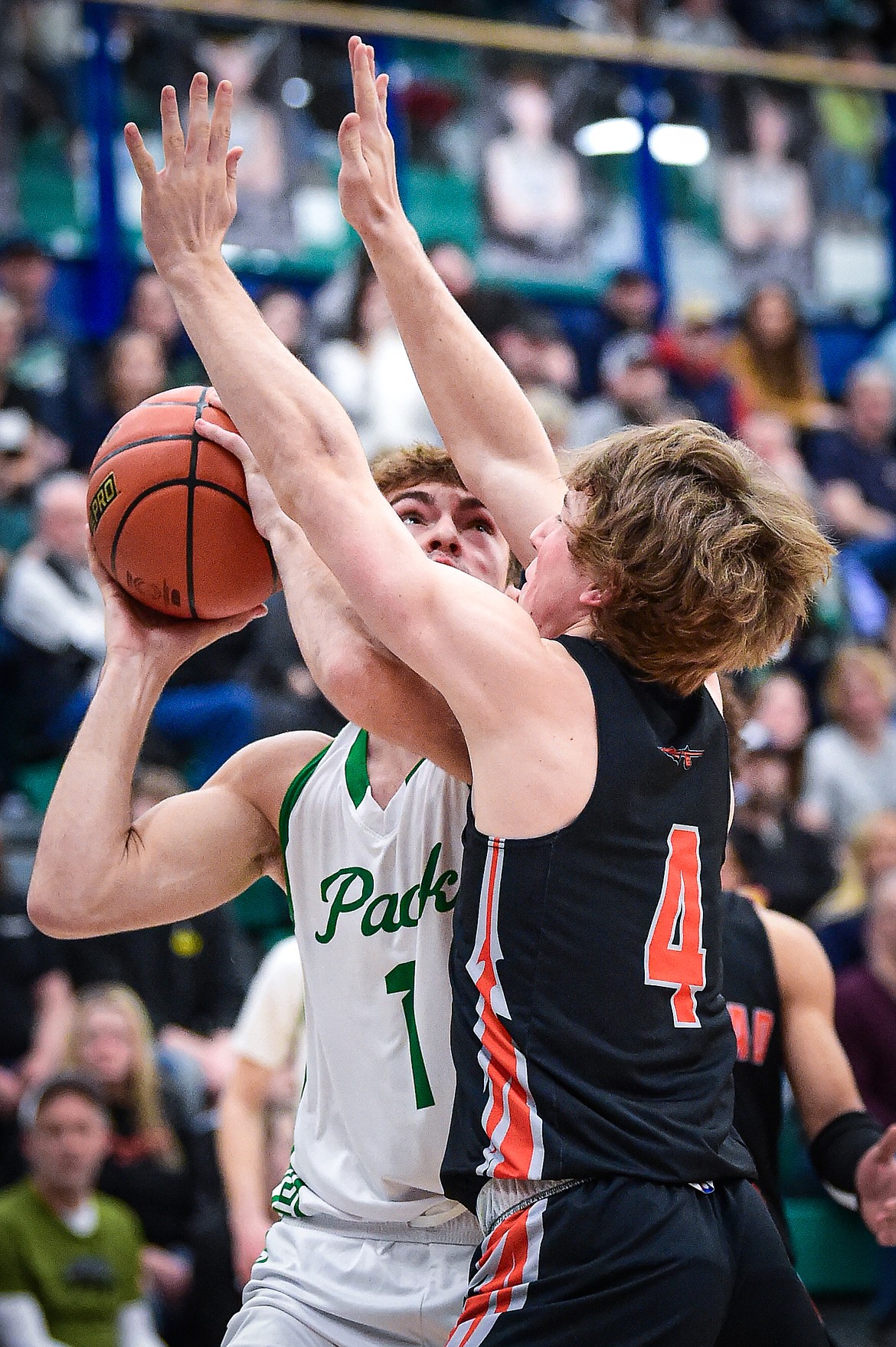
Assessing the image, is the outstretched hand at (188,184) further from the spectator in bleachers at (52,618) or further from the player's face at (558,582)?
the spectator in bleachers at (52,618)

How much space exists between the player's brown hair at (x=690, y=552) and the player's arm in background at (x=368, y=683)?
0.92 ft

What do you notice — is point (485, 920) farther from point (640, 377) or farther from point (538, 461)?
point (640, 377)

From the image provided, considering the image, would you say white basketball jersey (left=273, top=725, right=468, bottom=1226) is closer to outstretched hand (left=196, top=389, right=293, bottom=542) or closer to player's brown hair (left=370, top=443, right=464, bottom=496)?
outstretched hand (left=196, top=389, right=293, bottom=542)

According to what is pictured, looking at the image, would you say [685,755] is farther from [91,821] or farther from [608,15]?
[608,15]

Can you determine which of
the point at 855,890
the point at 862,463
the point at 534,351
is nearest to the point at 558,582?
the point at 855,890

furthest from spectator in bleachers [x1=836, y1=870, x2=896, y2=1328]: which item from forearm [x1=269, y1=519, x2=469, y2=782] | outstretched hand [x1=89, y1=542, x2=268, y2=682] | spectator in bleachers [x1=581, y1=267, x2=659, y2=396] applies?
spectator in bleachers [x1=581, y1=267, x2=659, y2=396]

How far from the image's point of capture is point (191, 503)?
2.93 metres

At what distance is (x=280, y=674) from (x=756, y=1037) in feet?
13.3

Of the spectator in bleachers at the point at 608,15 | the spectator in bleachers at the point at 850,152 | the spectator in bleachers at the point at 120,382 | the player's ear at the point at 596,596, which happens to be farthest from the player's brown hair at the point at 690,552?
the spectator in bleachers at the point at 850,152

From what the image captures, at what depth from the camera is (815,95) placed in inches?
458

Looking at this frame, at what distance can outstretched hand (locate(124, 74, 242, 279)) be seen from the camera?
9.20 feet

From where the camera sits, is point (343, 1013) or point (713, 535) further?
point (343, 1013)

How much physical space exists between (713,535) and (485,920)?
0.63 m

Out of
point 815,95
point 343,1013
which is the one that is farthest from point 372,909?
point 815,95
